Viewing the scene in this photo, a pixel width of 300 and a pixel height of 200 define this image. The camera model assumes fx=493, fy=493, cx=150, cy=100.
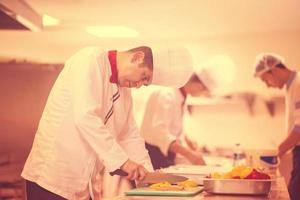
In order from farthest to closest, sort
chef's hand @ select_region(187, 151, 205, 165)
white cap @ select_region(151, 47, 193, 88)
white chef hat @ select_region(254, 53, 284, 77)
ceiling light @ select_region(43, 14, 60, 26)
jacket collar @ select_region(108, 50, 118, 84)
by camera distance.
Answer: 1. white chef hat @ select_region(254, 53, 284, 77)
2. chef's hand @ select_region(187, 151, 205, 165)
3. ceiling light @ select_region(43, 14, 60, 26)
4. white cap @ select_region(151, 47, 193, 88)
5. jacket collar @ select_region(108, 50, 118, 84)

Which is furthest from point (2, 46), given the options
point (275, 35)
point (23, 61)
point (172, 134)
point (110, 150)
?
point (275, 35)

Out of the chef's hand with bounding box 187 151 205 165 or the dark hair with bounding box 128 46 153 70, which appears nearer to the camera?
the dark hair with bounding box 128 46 153 70

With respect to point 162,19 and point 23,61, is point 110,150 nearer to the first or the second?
point 23,61

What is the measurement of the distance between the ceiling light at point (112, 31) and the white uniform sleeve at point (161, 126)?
45 cm

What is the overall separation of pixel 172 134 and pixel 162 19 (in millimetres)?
733

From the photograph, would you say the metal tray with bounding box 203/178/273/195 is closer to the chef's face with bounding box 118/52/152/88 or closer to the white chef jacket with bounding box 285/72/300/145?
the chef's face with bounding box 118/52/152/88

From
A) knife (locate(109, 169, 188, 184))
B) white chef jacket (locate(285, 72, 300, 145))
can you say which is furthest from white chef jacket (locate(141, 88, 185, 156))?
knife (locate(109, 169, 188, 184))

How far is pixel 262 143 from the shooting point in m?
3.35

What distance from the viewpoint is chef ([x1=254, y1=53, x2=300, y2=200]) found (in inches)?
103

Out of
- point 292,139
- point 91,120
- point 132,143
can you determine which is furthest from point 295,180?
point 91,120

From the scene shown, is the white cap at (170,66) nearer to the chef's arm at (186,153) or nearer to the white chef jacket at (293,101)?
the chef's arm at (186,153)

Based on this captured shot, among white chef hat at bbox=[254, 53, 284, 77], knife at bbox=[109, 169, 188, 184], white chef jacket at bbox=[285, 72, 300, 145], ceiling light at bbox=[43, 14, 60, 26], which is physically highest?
ceiling light at bbox=[43, 14, 60, 26]

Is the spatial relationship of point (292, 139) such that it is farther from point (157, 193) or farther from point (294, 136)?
point (157, 193)

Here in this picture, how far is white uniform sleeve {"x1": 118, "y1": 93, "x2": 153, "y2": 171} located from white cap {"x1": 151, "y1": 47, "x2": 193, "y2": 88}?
7.0 inches
